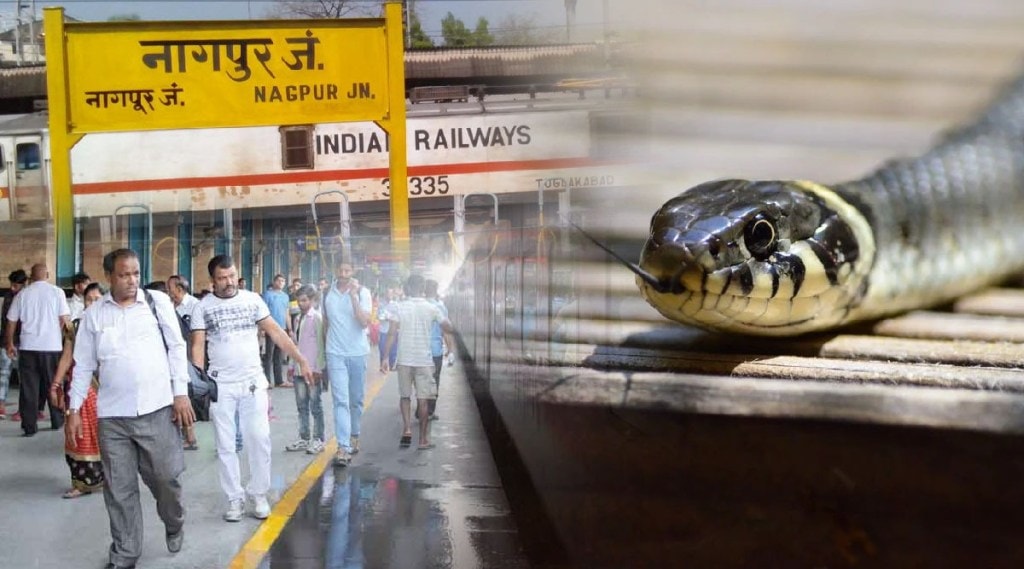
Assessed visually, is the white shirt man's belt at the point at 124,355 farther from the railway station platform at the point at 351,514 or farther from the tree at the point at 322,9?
the tree at the point at 322,9

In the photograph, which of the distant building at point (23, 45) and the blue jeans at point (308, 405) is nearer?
the distant building at point (23, 45)

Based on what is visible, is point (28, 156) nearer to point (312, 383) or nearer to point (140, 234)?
point (140, 234)

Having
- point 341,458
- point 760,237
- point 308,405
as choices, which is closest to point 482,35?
point 760,237

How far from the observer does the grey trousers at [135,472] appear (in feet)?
7.53

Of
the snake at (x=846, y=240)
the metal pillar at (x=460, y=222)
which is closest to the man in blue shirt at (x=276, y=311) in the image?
the metal pillar at (x=460, y=222)

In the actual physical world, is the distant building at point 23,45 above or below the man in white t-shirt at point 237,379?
above

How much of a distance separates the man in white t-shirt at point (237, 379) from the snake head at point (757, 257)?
1264mm

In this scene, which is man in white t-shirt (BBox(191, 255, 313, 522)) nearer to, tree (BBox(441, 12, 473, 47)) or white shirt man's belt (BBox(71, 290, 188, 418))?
white shirt man's belt (BBox(71, 290, 188, 418))

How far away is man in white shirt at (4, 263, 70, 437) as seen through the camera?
86.4 inches

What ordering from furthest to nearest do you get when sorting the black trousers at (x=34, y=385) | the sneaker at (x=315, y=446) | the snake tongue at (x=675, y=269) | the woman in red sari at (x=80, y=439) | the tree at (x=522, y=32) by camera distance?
the black trousers at (x=34, y=385), the woman in red sari at (x=80, y=439), the sneaker at (x=315, y=446), the tree at (x=522, y=32), the snake tongue at (x=675, y=269)

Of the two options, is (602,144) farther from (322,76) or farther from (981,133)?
(322,76)

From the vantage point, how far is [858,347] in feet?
4.22

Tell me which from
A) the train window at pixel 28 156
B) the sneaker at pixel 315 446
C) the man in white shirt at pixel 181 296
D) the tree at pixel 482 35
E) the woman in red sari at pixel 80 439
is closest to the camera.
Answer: the tree at pixel 482 35

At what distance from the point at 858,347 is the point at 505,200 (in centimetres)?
82
